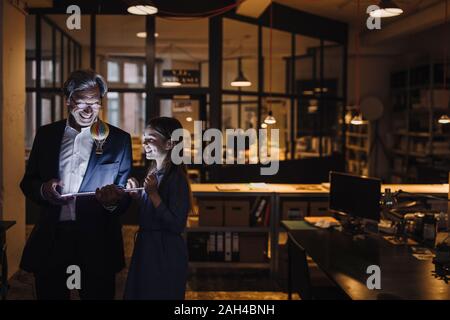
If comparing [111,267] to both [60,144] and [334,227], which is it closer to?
[60,144]

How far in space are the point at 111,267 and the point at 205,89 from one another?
568cm

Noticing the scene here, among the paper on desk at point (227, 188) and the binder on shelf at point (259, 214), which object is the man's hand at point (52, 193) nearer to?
the paper on desk at point (227, 188)

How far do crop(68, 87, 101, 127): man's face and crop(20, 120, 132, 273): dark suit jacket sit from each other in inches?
3.9

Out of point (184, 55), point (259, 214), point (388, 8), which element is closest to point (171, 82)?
point (184, 55)

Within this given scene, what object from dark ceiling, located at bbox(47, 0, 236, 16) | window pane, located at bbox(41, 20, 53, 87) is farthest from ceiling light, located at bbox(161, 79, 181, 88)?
window pane, located at bbox(41, 20, 53, 87)

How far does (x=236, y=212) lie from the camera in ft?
19.6

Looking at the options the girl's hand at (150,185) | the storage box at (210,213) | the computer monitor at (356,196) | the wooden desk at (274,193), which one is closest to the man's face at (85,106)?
the girl's hand at (150,185)

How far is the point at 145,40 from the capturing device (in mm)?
8172

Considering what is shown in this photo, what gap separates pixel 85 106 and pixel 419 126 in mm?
9066

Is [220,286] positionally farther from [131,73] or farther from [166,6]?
[166,6]

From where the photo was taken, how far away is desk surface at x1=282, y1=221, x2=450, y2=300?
3.11 meters

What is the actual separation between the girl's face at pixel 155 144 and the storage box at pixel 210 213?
3179 millimetres

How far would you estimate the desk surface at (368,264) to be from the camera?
3.11 m
